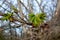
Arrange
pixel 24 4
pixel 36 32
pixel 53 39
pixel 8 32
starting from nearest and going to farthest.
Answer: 1. pixel 53 39
2. pixel 36 32
3. pixel 8 32
4. pixel 24 4

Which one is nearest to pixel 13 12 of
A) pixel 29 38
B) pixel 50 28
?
pixel 29 38

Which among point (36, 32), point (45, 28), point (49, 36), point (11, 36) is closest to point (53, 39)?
point (49, 36)

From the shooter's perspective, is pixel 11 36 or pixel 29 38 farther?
pixel 11 36

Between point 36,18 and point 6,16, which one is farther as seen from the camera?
point 6,16

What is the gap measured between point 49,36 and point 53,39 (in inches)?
2.9

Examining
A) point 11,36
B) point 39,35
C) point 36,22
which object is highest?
point 36,22

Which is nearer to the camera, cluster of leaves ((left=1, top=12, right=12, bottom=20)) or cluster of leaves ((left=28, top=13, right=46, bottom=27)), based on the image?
cluster of leaves ((left=28, top=13, right=46, bottom=27))

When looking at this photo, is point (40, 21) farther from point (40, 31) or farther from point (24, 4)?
point (24, 4)

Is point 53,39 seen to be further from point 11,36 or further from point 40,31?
point 11,36

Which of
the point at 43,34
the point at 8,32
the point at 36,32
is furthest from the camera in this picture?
the point at 8,32

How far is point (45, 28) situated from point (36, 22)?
0.19 m

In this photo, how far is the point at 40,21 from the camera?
2.02 m

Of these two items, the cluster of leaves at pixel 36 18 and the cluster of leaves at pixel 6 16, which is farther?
the cluster of leaves at pixel 6 16

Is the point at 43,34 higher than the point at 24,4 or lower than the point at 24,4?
lower
